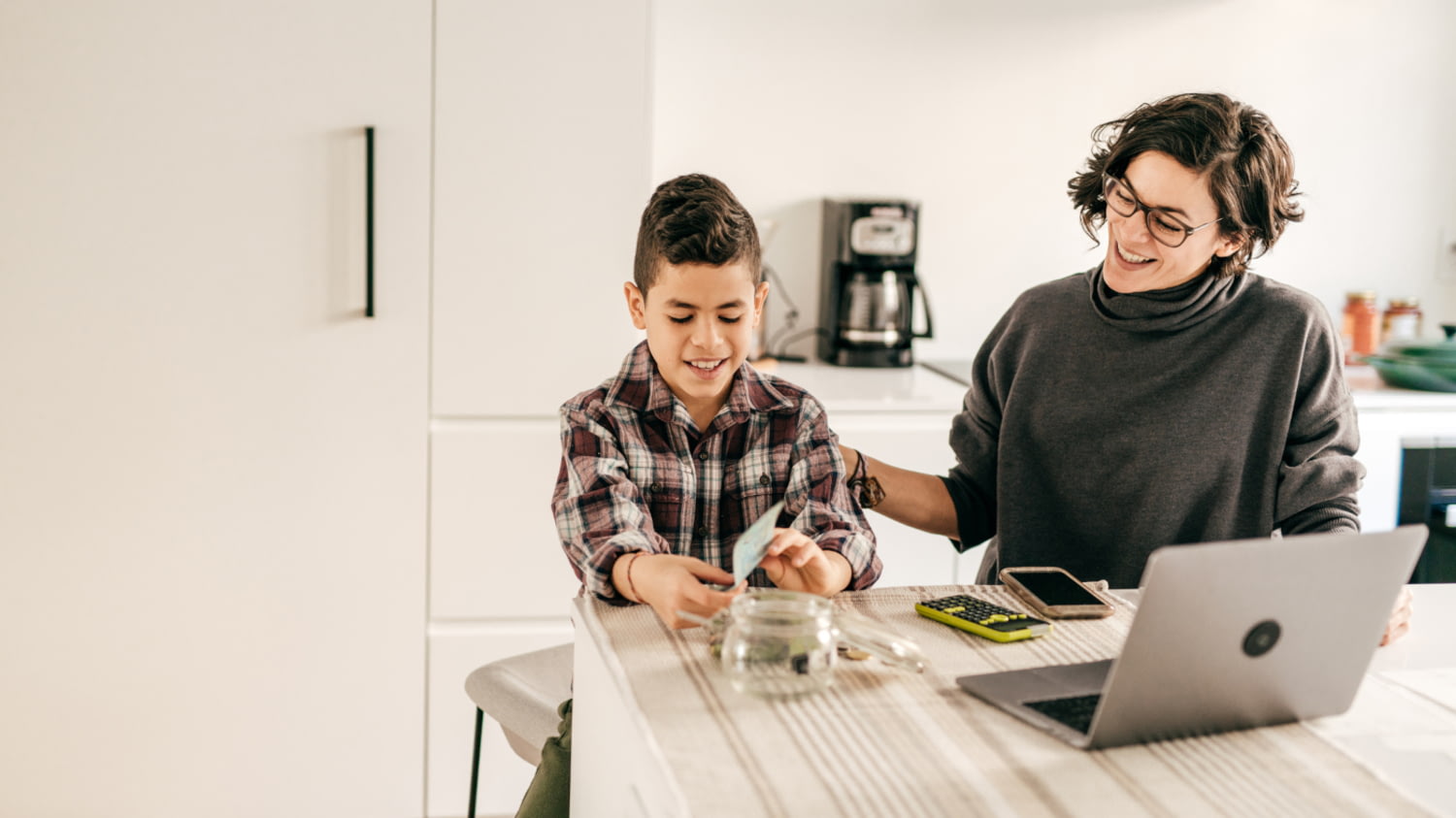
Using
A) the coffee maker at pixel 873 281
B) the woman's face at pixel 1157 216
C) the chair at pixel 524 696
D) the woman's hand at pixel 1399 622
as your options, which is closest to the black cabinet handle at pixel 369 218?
the chair at pixel 524 696

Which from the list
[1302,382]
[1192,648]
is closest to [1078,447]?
[1302,382]

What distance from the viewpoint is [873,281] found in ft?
9.07

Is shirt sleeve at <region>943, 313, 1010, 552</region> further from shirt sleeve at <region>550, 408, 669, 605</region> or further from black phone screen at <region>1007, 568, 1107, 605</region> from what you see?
shirt sleeve at <region>550, 408, 669, 605</region>

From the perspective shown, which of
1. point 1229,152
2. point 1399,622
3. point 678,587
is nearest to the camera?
point 678,587

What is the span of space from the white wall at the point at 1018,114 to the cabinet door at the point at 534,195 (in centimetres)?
59

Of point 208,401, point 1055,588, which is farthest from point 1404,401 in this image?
point 208,401

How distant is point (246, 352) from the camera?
220cm

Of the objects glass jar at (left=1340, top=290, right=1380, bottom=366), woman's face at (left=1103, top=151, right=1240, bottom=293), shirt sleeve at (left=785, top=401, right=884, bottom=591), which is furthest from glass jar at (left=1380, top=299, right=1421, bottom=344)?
shirt sleeve at (left=785, top=401, right=884, bottom=591)

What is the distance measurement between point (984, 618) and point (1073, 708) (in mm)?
209

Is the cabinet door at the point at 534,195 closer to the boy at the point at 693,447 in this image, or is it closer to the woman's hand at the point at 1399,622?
the boy at the point at 693,447

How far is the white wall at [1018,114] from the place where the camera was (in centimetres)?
285

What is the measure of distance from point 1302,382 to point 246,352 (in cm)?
168

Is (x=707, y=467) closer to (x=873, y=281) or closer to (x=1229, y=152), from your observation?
(x=1229, y=152)

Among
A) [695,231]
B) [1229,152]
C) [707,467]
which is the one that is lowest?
[707,467]
